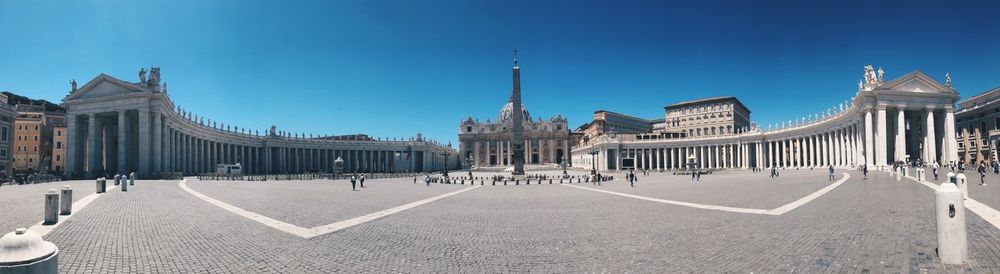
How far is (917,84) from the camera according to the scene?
189 ft

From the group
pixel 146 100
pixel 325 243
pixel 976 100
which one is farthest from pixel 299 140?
pixel 976 100

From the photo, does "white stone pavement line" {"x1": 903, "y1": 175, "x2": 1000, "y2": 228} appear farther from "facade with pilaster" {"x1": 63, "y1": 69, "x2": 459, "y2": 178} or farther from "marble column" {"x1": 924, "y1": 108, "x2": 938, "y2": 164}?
"facade with pilaster" {"x1": 63, "y1": 69, "x2": 459, "y2": 178}

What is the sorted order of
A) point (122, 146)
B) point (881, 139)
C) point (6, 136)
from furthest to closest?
1. point (122, 146)
2. point (6, 136)
3. point (881, 139)

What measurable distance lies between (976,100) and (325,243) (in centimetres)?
10632

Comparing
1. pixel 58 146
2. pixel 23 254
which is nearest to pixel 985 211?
pixel 23 254

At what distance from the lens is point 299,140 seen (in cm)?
11200

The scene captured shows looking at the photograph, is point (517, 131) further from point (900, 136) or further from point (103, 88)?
point (103, 88)

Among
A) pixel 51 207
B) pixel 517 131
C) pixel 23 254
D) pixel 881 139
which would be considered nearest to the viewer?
pixel 23 254

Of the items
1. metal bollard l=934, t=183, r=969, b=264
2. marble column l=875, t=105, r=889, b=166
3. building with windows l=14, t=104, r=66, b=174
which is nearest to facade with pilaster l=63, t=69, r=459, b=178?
building with windows l=14, t=104, r=66, b=174

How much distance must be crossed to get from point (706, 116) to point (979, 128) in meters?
63.7

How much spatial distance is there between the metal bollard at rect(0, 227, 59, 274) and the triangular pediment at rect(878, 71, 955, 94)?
7025 centimetres

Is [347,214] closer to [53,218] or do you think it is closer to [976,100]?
[53,218]

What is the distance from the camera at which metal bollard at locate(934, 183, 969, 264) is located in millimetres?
7715

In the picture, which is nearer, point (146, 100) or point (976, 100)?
point (146, 100)
